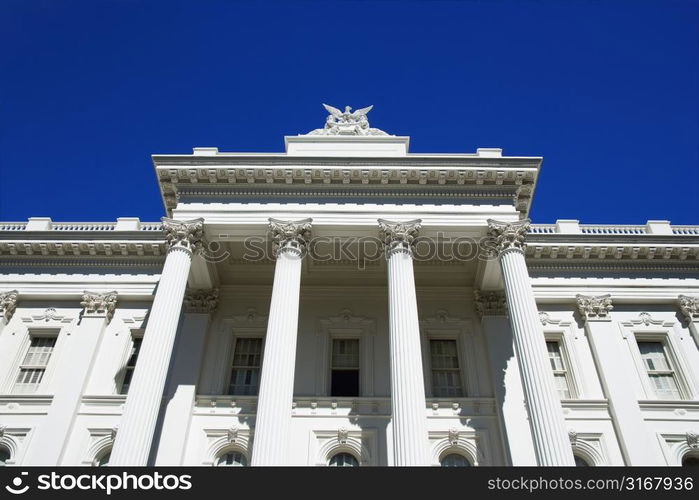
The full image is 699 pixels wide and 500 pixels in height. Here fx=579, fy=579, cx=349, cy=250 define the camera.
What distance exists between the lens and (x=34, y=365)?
21.7 metres

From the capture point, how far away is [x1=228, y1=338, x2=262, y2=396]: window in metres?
21.5

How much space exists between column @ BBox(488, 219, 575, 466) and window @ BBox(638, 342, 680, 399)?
7.18 meters

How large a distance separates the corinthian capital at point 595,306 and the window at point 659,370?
1907mm

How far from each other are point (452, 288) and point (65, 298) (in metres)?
15.5

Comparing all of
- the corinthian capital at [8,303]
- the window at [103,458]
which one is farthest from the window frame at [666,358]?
the corinthian capital at [8,303]

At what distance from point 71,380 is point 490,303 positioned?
15718mm

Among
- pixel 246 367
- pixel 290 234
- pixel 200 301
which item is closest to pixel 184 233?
pixel 290 234

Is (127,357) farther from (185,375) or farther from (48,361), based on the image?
(48,361)

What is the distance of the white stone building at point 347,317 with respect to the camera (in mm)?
19000

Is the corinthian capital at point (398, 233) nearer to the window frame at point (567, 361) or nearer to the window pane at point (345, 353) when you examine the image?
the window pane at point (345, 353)

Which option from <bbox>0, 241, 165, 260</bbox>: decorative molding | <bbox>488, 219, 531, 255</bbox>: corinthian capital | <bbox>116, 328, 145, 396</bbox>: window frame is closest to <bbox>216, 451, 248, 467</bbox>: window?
<bbox>116, 328, 145, 396</bbox>: window frame

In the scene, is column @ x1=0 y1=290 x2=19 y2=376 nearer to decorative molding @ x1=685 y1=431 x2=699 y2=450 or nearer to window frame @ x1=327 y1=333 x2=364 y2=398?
window frame @ x1=327 y1=333 x2=364 y2=398
